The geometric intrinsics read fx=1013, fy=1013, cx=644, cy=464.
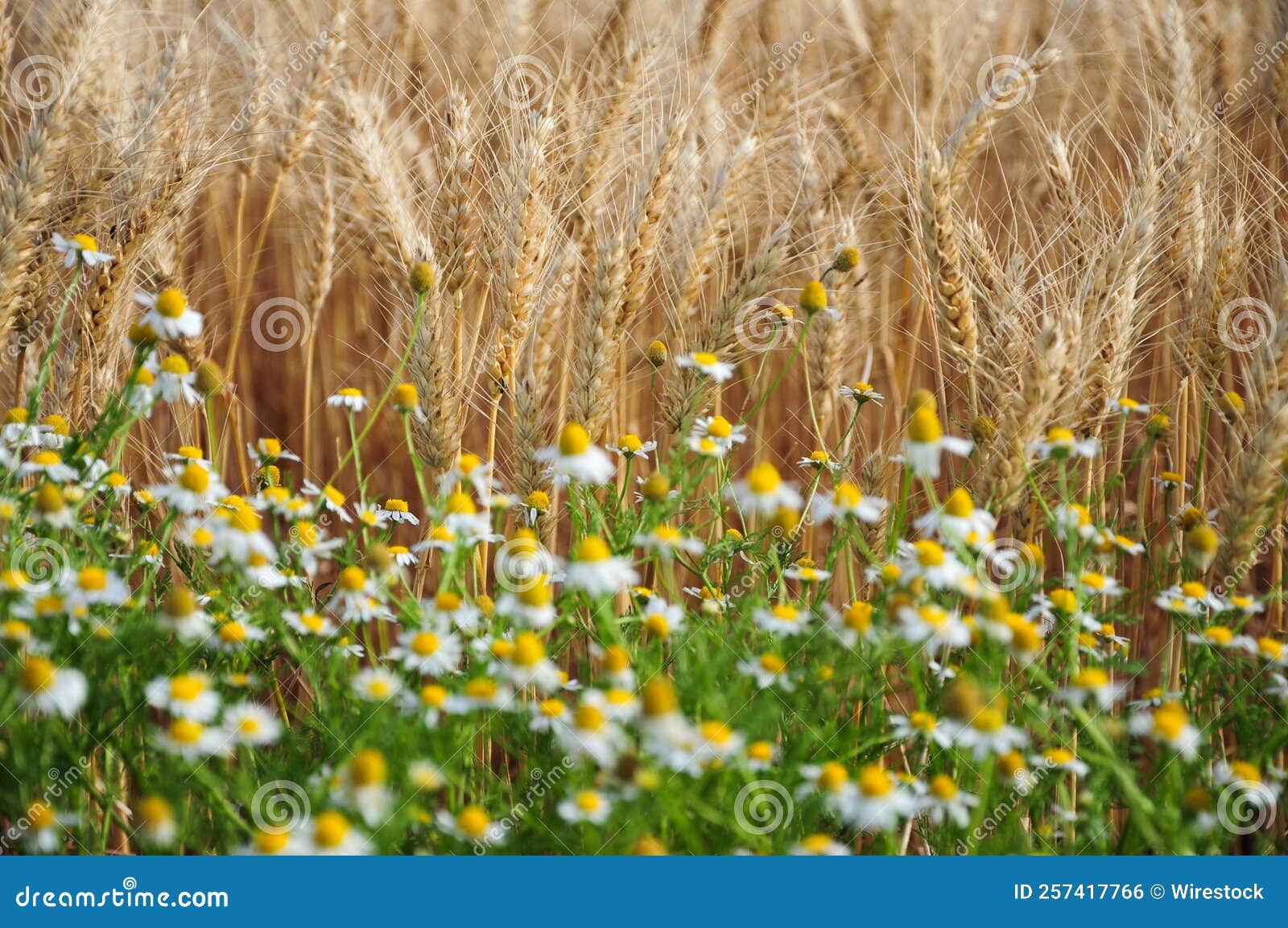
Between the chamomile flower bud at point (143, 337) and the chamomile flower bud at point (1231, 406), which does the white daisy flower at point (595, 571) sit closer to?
the chamomile flower bud at point (143, 337)

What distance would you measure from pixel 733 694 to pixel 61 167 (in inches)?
50.2

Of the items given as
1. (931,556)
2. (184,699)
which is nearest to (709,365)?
(931,556)

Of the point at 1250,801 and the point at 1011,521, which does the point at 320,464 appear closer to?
the point at 1011,521

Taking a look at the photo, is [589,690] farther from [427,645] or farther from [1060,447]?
[1060,447]

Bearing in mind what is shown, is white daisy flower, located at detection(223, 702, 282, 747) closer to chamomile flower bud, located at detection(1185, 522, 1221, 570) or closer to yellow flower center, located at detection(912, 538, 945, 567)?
yellow flower center, located at detection(912, 538, 945, 567)

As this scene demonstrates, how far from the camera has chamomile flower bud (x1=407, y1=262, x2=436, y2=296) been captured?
4.64 ft

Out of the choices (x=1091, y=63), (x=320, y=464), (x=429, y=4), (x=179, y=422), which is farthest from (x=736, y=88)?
(x=179, y=422)

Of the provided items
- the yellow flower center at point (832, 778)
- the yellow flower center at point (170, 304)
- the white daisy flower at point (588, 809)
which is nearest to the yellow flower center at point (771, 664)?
the yellow flower center at point (832, 778)

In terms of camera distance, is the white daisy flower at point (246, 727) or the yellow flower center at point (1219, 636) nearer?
the white daisy flower at point (246, 727)

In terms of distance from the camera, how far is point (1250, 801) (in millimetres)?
1211

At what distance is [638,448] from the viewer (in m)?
1.53

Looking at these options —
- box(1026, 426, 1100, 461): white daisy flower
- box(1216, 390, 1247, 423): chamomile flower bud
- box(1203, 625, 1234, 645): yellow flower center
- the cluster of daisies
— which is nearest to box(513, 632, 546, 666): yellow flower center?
the cluster of daisies

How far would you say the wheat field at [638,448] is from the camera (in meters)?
1.01

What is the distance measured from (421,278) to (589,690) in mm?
635
